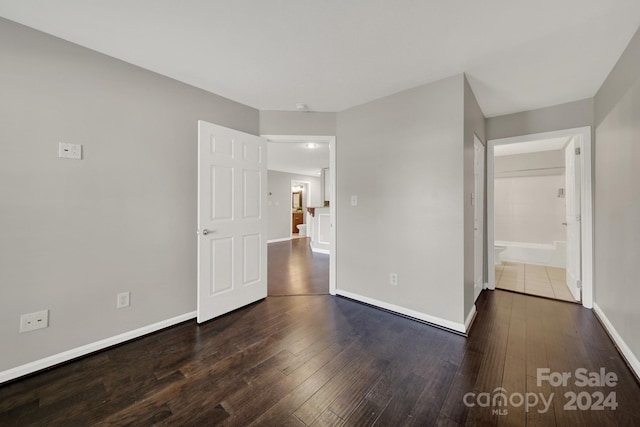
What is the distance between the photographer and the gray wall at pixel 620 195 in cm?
165

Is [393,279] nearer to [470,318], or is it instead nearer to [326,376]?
[470,318]

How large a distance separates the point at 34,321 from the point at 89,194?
93 centimetres

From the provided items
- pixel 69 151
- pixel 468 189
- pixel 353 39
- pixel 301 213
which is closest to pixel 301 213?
pixel 301 213

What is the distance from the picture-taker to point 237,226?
8.55 feet

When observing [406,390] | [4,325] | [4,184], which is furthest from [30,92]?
[406,390]

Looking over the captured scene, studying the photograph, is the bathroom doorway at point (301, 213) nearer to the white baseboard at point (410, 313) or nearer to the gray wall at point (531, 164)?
the gray wall at point (531, 164)

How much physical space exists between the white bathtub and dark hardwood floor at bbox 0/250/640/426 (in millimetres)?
2668

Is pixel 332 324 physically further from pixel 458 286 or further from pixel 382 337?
pixel 458 286

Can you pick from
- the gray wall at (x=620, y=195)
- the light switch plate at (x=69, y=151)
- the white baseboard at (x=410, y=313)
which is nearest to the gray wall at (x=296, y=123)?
the light switch plate at (x=69, y=151)

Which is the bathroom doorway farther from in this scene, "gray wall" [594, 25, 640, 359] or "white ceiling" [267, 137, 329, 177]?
"gray wall" [594, 25, 640, 359]

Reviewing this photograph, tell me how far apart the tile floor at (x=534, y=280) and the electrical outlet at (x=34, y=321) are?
187 inches

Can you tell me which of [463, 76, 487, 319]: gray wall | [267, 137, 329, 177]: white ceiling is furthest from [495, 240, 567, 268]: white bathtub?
[267, 137, 329, 177]: white ceiling

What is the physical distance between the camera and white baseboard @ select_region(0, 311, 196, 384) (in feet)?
5.14

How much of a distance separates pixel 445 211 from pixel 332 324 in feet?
4.95
